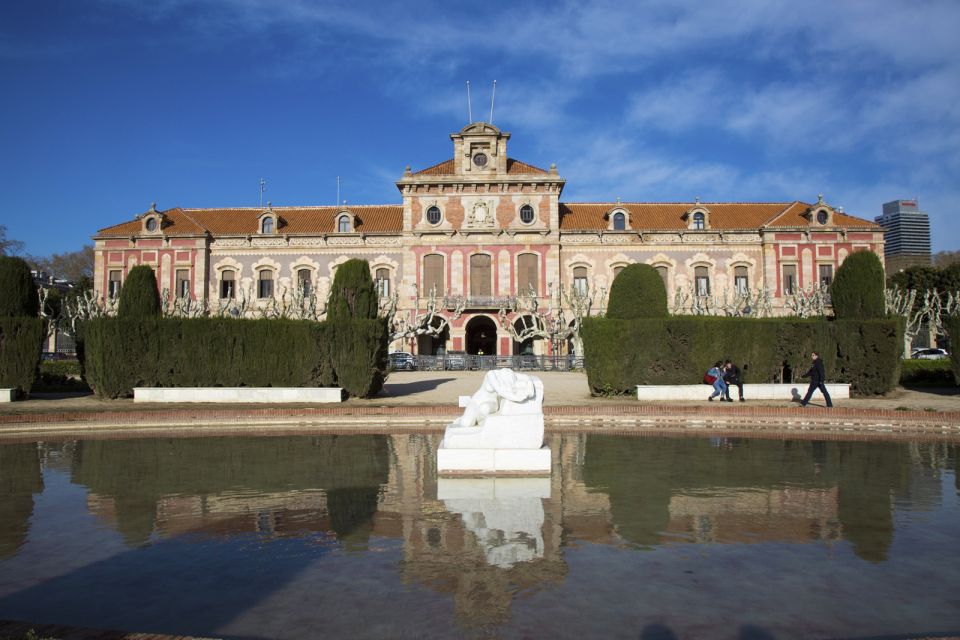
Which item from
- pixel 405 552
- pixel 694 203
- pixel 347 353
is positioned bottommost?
pixel 405 552

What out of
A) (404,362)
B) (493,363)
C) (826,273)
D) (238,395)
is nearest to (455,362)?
(493,363)

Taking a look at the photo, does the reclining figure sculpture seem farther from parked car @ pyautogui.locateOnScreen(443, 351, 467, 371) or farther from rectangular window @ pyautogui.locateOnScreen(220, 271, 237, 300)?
rectangular window @ pyautogui.locateOnScreen(220, 271, 237, 300)

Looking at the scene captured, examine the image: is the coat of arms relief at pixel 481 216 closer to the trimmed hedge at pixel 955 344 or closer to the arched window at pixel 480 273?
the arched window at pixel 480 273

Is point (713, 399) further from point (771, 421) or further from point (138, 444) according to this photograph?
point (138, 444)

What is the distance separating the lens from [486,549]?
20.9 ft

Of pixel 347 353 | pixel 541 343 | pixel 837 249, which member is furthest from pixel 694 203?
pixel 347 353

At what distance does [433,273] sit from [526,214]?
24.2ft

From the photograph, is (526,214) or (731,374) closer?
(731,374)

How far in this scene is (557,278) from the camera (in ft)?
147

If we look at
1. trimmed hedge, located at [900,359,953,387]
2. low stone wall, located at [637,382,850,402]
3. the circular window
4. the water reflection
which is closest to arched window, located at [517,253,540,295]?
the circular window

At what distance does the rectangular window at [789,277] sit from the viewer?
45.3 m

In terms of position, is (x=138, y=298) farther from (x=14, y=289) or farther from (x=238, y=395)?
(x=238, y=395)

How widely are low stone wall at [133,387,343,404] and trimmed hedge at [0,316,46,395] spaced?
3665 millimetres

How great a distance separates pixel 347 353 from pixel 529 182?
26749 millimetres
